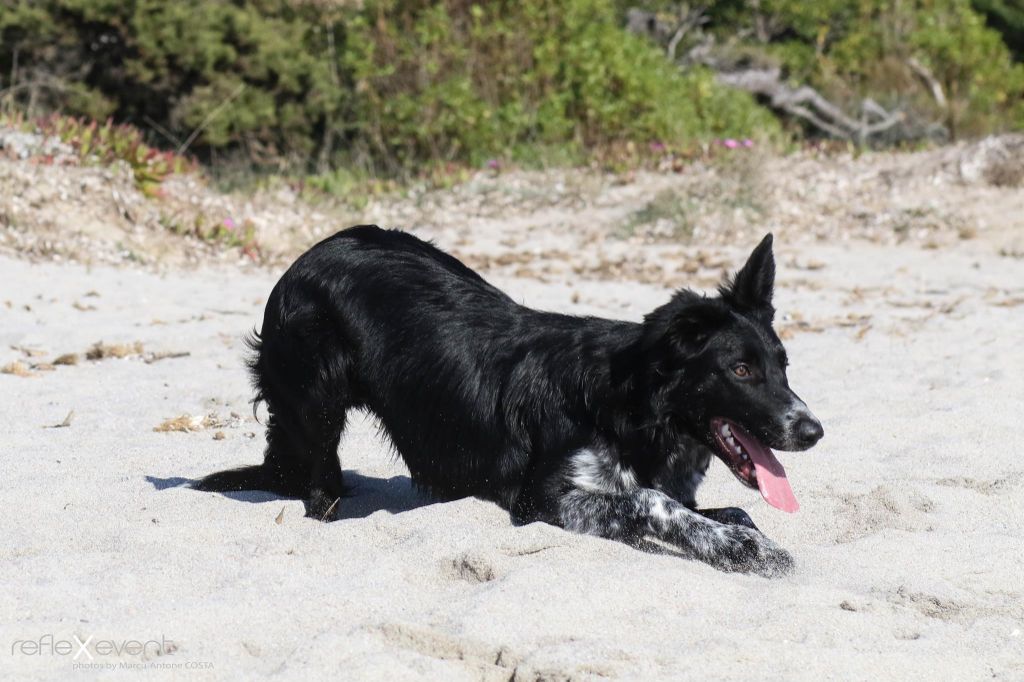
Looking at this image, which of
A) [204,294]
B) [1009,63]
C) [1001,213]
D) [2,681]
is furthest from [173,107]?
[1009,63]

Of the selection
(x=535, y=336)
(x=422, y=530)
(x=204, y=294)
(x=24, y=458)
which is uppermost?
(x=535, y=336)

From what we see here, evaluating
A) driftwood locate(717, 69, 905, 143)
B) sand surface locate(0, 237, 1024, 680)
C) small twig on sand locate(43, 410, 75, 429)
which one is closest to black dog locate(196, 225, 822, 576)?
sand surface locate(0, 237, 1024, 680)

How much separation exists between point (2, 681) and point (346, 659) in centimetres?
94

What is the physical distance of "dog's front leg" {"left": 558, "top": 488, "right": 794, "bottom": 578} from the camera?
4.62m

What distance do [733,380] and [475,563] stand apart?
1222 mm

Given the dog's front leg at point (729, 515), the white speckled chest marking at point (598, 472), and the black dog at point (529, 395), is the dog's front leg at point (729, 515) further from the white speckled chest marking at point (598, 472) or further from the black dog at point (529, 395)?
the white speckled chest marking at point (598, 472)

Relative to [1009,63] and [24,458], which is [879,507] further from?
[1009,63]

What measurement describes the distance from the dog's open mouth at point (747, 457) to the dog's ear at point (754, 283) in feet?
1.57

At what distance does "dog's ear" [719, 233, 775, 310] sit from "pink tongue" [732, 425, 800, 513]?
19.5 inches

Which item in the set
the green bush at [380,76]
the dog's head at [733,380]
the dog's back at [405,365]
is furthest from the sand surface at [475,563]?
the green bush at [380,76]

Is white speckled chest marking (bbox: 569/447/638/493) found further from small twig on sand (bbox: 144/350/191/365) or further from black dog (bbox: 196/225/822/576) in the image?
small twig on sand (bbox: 144/350/191/365)

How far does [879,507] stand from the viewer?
5.31 m

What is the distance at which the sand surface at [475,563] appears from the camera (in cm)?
374

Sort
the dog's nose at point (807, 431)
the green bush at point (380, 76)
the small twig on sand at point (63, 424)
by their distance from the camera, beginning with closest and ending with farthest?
1. the dog's nose at point (807, 431)
2. the small twig on sand at point (63, 424)
3. the green bush at point (380, 76)
